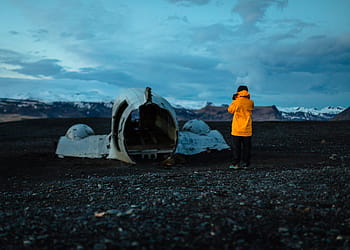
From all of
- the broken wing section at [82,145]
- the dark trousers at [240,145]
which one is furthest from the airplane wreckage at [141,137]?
the dark trousers at [240,145]

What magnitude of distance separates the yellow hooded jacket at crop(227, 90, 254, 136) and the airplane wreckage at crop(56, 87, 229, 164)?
2.78 meters

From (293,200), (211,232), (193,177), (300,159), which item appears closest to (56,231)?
(211,232)

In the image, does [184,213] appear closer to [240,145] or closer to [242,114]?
[240,145]

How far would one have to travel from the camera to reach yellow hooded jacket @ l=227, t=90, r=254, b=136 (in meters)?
9.10

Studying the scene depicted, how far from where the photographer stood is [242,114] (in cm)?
917

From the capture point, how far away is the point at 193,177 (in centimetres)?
769

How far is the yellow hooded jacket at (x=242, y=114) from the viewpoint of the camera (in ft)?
29.9

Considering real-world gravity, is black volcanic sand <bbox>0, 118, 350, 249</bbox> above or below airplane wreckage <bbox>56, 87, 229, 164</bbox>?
below

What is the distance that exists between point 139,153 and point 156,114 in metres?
5.20

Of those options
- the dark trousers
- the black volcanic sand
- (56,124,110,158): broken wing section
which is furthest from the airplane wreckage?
the black volcanic sand

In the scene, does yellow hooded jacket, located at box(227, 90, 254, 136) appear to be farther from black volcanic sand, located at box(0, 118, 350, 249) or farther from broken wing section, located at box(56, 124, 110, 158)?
broken wing section, located at box(56, 124, 110, 158)

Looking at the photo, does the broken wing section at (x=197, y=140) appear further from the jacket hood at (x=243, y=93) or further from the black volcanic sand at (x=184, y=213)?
the black volcanic sand at (x=184, y=213)

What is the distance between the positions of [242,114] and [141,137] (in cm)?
639

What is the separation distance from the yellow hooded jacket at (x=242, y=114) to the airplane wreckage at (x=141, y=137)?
2.78 metres
